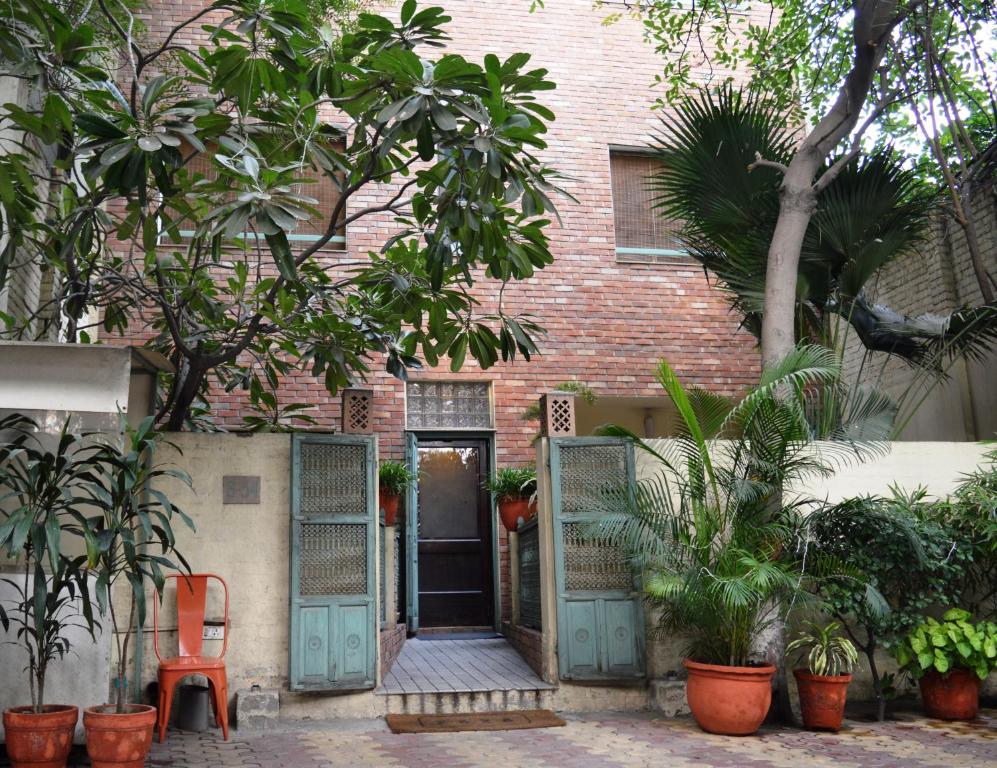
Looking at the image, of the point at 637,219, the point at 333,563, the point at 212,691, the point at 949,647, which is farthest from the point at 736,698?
the point at 637,219

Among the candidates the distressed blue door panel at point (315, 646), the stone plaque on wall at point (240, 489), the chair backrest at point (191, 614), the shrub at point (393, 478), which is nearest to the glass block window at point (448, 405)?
the shrub at point (393, 478)

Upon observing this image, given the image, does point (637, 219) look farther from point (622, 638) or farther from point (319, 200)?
point (622, 638)

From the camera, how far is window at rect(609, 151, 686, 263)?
33.1ft

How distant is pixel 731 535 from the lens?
607 cm

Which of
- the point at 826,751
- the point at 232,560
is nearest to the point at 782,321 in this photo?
the point at 826,751

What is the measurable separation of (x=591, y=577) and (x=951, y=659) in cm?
235

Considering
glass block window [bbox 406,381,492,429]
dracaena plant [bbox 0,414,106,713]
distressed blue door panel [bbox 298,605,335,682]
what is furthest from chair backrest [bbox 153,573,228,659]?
glass block window [bbox 406,381,492,429]

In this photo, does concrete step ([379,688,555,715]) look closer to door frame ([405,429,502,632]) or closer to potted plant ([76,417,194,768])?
potted plant ([76,417,194,768])

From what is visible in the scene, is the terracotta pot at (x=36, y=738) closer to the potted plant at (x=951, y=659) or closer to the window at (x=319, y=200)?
the potted plant at (x=951, y=659)

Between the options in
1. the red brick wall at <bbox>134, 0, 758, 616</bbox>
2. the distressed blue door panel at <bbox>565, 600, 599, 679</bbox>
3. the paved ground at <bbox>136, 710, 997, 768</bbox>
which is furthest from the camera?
the red brick wall at <bbox>134, 0, 758, 616</bbox>

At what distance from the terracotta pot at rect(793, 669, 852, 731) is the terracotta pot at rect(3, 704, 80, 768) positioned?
4239mm

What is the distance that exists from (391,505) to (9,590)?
11.4 ft

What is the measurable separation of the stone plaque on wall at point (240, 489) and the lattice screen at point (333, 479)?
12.1 inches

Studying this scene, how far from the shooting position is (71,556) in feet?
18.0
